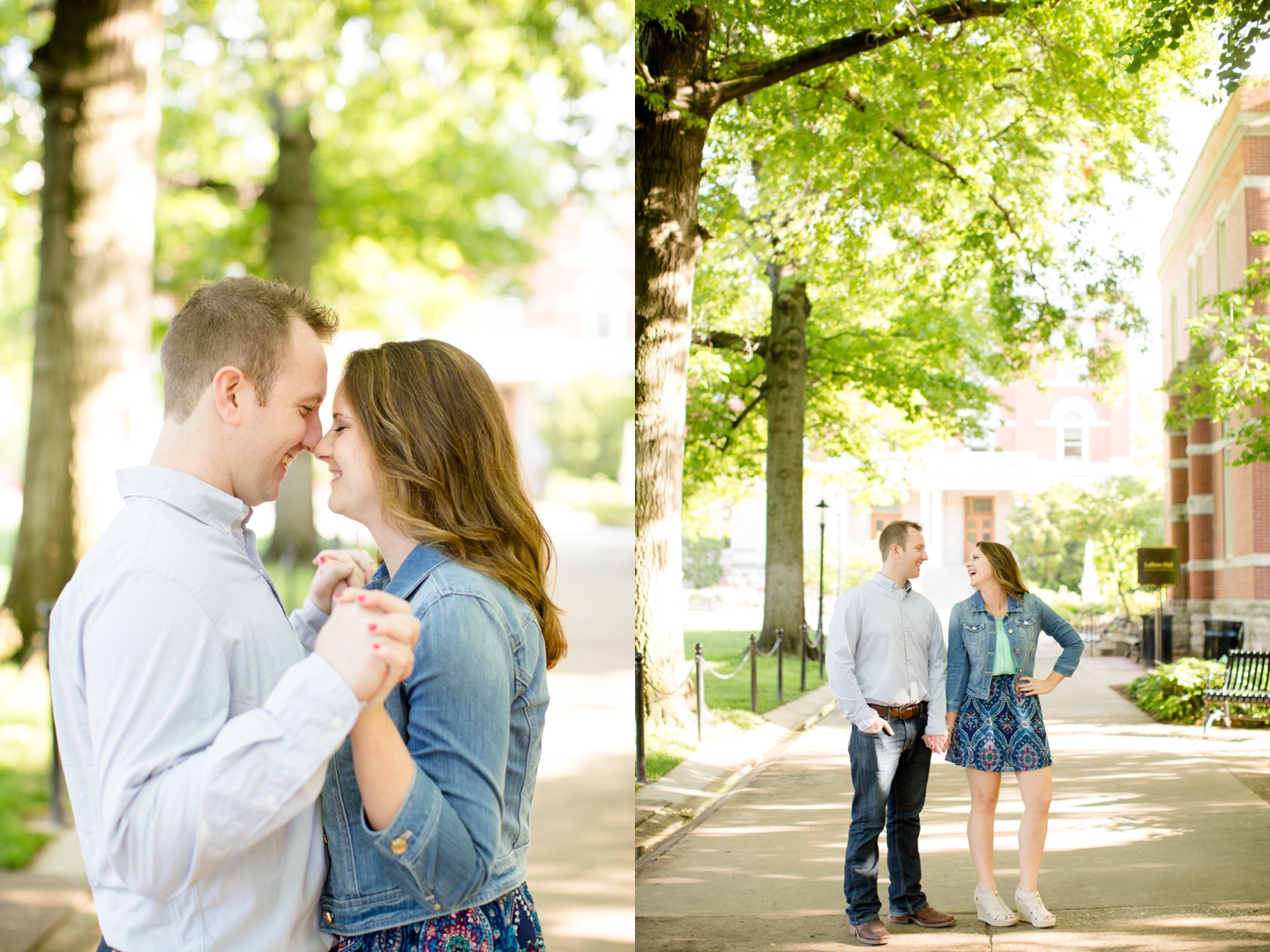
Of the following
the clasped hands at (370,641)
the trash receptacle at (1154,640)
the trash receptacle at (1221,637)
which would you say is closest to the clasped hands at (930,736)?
the trash receptacle at (1154,640)

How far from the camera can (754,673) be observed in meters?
4.27

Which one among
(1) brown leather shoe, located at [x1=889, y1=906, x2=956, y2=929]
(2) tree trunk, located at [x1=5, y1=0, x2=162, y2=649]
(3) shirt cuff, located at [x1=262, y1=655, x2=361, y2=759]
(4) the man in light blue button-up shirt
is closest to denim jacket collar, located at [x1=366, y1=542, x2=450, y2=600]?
(4) the man in light blue button-up shirt

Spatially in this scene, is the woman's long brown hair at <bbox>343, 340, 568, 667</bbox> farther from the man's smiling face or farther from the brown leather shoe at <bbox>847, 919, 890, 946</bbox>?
the brown leather shoe at <bbox>847, 919, 890, 946</bbox>

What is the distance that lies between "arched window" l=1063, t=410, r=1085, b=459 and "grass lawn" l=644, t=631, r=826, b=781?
1.23 meters

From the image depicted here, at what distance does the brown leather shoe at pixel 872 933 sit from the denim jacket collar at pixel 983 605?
1.13m

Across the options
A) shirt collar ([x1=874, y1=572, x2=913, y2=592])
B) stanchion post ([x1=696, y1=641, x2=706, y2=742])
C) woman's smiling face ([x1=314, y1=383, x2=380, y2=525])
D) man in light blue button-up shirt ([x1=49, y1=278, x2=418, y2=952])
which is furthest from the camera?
stanchion post ([x1=696, y1=641, x2=706, y2=742])

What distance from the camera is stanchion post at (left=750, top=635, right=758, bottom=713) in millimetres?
4254

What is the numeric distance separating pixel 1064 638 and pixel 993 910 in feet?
3.08

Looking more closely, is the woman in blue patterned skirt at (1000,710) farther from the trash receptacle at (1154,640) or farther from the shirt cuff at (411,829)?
the shirt cuff at (411,829)

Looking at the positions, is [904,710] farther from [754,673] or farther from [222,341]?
[222,341]

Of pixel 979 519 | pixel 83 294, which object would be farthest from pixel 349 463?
pixel 83 294

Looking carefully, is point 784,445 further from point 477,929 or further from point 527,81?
point 527,81

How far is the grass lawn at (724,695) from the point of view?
4.25m

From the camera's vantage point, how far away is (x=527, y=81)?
14.6 meters
